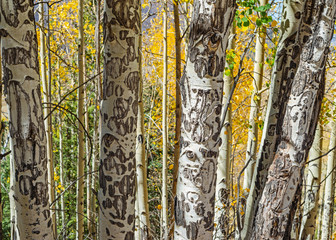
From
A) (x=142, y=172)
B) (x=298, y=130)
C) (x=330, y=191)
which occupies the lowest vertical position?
(x=330, y=191)

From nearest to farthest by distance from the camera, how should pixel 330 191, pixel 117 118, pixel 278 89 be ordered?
1. pixel 117 118
2. pixel 278 89
3. pixel 330 191

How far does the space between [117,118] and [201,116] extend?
58 cm

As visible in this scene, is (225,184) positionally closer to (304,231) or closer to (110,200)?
(304,231)

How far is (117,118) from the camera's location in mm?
1910

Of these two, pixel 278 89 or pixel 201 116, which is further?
pixel 278 89

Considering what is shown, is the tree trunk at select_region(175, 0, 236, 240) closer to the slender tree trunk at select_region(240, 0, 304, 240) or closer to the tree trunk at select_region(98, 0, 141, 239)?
the tree trunk at select_region(98, 0, 141, 239)

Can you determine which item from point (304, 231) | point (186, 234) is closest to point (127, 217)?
point (186, 234)

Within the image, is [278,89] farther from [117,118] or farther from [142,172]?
[142,172]

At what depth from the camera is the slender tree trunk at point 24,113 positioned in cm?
158

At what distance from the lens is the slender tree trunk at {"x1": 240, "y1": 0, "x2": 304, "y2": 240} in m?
2.15

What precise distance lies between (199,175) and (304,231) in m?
4.09

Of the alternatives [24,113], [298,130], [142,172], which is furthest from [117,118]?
[142,172]

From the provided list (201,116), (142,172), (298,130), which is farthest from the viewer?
(142,172)

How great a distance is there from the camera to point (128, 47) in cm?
193
